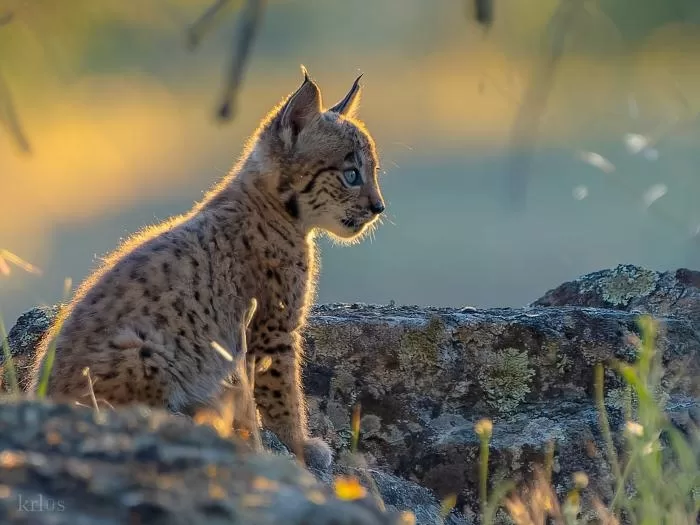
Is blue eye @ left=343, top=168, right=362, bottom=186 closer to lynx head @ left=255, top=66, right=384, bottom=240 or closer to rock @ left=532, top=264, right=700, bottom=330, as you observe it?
lynx head @ left=255, top=66, right=384, bottom=240

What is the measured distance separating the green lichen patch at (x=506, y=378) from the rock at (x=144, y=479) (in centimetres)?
352

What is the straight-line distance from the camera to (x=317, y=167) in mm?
6547

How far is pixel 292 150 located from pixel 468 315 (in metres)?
1.30

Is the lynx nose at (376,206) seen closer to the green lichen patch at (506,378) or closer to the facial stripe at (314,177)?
the facial stripe at (314,177)

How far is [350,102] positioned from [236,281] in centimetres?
172

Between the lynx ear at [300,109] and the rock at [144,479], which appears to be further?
the lynx ear at [300,109]

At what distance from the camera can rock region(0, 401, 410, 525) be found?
2066 millimetres

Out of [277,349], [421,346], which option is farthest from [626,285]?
[277,349]

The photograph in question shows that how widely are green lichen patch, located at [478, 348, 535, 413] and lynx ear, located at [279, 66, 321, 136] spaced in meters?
1.65

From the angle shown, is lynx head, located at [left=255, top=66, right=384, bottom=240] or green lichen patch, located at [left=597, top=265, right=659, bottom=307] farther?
green lichen patch, located at [left=597, top=265, right=659, bottom=307]

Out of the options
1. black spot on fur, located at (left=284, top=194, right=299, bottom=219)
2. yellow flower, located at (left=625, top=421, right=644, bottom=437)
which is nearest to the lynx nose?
black spot on fur, located at (left=284, top=194, right=299, bottom=219)

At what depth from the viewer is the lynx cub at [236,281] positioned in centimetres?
510

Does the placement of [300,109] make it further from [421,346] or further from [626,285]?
[626,285]

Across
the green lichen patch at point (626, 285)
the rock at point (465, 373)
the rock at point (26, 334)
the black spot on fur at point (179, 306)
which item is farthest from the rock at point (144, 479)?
the green lichen patch at point (626, 285)
